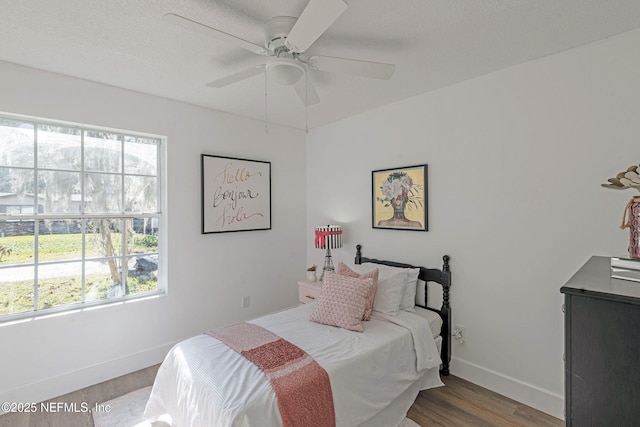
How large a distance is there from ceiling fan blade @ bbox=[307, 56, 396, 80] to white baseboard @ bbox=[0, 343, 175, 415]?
9.46 feet

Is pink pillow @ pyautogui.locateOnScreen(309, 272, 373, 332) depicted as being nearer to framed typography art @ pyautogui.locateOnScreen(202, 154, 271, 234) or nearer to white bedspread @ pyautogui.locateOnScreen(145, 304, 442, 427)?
white bedspread @ pyautogui.locateOnScreen(145, 304, 442, 427)

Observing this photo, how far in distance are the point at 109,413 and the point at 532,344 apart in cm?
309

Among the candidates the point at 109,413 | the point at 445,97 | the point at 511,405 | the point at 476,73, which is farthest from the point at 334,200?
the point at 109,413

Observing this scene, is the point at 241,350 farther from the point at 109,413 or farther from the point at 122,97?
the point at 122,97

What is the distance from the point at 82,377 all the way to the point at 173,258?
45.3 inches

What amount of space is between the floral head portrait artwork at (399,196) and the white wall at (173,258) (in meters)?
1.35

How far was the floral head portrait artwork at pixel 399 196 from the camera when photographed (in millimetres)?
2889

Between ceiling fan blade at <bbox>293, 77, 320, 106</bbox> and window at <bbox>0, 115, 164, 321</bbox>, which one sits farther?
window at <bbox>0, 115, 164, 321</bbox>

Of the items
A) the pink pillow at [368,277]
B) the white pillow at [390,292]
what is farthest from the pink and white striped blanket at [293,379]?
the white pillow at [390,292]

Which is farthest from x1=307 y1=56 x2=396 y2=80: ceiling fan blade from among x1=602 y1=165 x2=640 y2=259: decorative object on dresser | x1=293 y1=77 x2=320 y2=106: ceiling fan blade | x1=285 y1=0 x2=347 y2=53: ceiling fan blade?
x1=602 y1=165 x2=640 y2=259: decorative object on dresser

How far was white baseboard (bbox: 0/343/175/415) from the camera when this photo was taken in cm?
226

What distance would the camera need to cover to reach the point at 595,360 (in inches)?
37.6

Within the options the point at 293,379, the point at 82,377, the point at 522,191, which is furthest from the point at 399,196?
the point at 82,377

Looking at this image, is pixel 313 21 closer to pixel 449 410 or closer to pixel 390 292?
pixel 390 292
